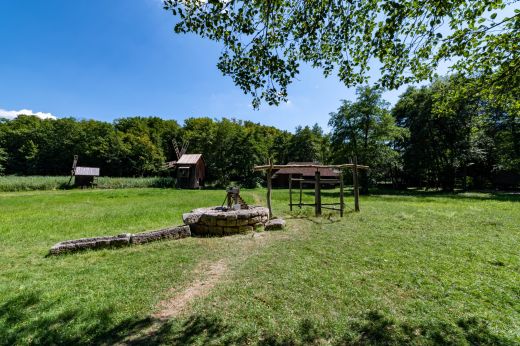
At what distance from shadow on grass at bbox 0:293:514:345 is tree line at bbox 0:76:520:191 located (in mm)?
4925

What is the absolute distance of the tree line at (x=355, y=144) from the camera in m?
28.5

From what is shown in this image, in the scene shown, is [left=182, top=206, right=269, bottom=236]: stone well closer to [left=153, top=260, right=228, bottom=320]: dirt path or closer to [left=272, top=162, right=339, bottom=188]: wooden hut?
[left=153, top=260, right=228, bottom=320]: dirt path

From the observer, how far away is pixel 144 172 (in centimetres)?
5616

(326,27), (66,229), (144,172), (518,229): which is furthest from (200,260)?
(144,172)

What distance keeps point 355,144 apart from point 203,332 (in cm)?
3027

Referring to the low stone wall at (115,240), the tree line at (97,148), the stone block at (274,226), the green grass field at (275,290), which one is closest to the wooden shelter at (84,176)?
the tree line at (97,148)

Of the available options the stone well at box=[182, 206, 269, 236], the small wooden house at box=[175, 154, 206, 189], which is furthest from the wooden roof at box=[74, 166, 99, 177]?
the stone well at box=[182, 206, 269, 236]

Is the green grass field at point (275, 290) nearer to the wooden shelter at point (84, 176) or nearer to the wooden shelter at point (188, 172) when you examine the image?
the wooden shelter at point (188, 172)

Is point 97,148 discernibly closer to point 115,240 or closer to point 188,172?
point 188,172

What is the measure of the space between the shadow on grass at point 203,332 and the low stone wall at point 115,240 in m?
3.43

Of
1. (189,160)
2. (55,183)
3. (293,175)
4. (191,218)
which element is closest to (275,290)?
(191,218)

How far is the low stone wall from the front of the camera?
6.73m

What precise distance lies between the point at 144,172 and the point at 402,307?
2380 inches

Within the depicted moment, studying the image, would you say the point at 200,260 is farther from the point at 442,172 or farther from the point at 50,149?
the point at 50,149
